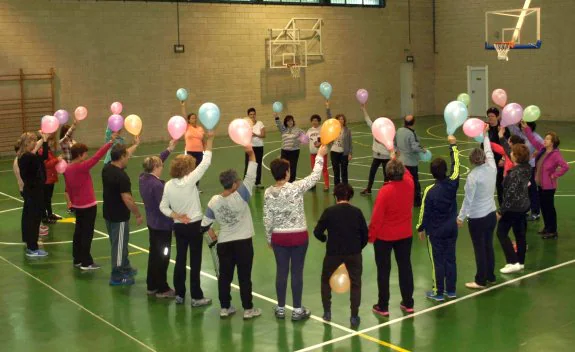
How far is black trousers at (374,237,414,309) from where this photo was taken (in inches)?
318

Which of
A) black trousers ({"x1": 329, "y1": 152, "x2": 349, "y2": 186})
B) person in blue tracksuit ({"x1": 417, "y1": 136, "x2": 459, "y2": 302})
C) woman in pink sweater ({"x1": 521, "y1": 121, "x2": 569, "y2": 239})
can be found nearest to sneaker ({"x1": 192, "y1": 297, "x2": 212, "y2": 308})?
person in blue tracksuit ({"x1": 417, "y1": 136, "x2": 459, "y2": 302})

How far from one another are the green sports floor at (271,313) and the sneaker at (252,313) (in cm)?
8

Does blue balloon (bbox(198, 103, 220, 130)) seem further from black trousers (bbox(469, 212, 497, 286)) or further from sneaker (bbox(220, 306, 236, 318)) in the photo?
black trousers (bbox(469, 212, 497, 286))

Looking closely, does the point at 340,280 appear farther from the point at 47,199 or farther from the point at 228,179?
the point at 47,199

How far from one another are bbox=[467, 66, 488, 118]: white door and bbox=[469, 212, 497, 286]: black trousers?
2189 centimetres

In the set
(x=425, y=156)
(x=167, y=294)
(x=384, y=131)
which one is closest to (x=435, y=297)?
(x=384, y=131)

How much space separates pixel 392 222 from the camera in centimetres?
796

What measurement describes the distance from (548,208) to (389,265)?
165 inches

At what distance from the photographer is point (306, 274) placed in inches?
388

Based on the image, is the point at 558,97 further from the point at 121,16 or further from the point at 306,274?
the point at 306,274

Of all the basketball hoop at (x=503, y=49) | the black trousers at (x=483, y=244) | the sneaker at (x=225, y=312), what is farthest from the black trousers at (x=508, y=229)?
the basketball hoop at (x=503, y=49)

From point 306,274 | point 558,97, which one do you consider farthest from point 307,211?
point 558,97

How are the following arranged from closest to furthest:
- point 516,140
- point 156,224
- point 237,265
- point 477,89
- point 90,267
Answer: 1. point 237,265
2. point 156,224
3. point 90,267
4. point 516,140
5. point 477,89

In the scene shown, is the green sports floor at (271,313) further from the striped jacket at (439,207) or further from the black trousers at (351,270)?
the striped jacket at (439,207)
